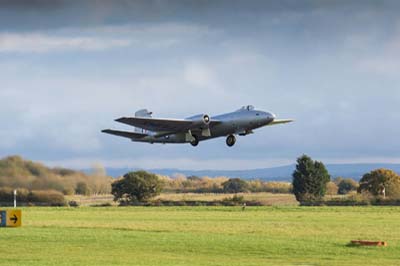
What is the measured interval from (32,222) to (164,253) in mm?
28323

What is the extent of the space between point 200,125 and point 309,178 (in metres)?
95.4

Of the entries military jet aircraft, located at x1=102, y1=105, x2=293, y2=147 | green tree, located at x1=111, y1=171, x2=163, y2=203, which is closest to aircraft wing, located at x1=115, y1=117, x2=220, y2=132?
military jet aircraft, located at x1=102, y1=105, x2=293, y2=147

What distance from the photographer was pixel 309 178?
143 m

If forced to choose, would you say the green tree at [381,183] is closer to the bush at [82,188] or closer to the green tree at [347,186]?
the green tree at [347,186]

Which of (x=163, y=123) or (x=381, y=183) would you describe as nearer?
(x=163, y=123)

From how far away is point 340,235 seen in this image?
58.2m

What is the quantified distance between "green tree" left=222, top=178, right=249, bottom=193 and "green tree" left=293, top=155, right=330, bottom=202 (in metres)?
12.0

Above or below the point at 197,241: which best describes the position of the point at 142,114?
above

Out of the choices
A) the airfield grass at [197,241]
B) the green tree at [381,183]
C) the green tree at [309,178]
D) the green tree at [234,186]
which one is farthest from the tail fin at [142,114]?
the green tree at [234,186]

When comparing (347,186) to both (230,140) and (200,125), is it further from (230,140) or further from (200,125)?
(230,140)

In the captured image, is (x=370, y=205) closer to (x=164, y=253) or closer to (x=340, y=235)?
(x=340, y=235)

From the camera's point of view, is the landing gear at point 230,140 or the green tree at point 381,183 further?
the green tree at point 381,183

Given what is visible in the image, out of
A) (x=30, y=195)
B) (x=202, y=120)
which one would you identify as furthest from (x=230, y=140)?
(x=30, y=195)

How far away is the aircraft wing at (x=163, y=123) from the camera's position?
49.4 meters
